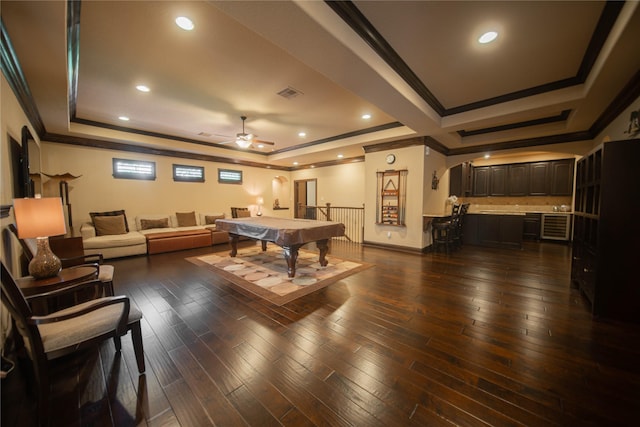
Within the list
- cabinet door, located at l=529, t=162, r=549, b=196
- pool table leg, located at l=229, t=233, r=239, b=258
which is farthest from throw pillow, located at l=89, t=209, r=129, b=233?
cabinet door, located at l=529, t=162, r=549, b=196

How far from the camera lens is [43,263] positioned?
2074 millimetres

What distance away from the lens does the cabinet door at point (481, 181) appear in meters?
7.70

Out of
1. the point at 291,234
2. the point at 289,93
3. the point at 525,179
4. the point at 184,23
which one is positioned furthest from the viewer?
the point at 525,179

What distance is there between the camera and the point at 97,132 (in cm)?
507

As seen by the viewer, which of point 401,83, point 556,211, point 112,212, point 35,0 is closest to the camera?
point 35,0

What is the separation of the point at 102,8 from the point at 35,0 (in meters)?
0.60

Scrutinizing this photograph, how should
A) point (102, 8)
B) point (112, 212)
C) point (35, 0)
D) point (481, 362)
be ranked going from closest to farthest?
1. point (35, 0)
2. point (481, 362)
3. point (102, 8)
4. point (112, 212)

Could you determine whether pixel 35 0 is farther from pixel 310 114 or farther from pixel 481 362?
pixel 481 362

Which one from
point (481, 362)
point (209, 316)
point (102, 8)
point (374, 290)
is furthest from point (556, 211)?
point (102, 8)

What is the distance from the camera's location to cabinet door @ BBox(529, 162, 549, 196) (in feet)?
22.5

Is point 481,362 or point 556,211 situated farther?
point 556,211

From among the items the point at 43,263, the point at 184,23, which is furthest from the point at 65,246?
the point at 184,23

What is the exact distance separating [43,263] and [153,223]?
4.42m

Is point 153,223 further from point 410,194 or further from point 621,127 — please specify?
point 621,127
